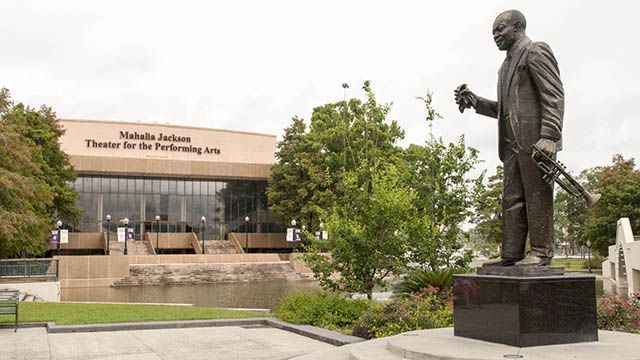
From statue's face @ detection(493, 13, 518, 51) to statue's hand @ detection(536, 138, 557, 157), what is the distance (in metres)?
1.45

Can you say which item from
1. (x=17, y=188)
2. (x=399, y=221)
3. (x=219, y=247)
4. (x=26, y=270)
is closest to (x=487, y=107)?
(x=399, y=221)

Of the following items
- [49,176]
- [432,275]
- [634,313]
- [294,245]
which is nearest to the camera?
[634,313]

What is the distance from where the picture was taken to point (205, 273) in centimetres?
4288

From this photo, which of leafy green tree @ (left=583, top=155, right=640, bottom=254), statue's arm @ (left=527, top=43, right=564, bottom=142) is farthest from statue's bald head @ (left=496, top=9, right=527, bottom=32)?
leafy green tree @ (left=583, top=155, right=640, bottom=254)

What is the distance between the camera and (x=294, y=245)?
61.0m

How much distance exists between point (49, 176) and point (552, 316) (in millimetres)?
38379

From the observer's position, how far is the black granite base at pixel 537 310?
23.1 ft

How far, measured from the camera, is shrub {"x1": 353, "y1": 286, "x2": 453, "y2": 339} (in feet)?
35.9

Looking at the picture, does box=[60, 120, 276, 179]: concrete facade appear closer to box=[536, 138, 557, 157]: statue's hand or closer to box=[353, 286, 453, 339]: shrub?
box=[353, 286, 453, 339]: shrub

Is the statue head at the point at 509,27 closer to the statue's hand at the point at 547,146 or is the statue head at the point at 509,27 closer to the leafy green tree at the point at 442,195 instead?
the statue's hand at the point at 547,146

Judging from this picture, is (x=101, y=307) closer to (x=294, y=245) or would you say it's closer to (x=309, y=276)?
(x=309, y=276)

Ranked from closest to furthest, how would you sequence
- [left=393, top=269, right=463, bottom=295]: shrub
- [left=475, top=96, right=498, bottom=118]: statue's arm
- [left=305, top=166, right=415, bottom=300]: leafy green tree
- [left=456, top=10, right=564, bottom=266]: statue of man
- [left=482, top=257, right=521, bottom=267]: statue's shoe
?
[left=456, top=10, right=564, bottom=266]: statue of man < [left=482, top=257, right=521, bottom=267]: statue's shoe < [left=475, top=96, right=498, bottom=118]: statue's arm < [left=393, top=269, right=463, bottom=295]: shrub < [left=305, top=166, right=415, bottom=300]: leafy green tree

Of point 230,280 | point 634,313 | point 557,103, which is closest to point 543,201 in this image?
point 557,103

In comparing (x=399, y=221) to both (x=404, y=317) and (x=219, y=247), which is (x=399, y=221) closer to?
(x=404, y=317)
